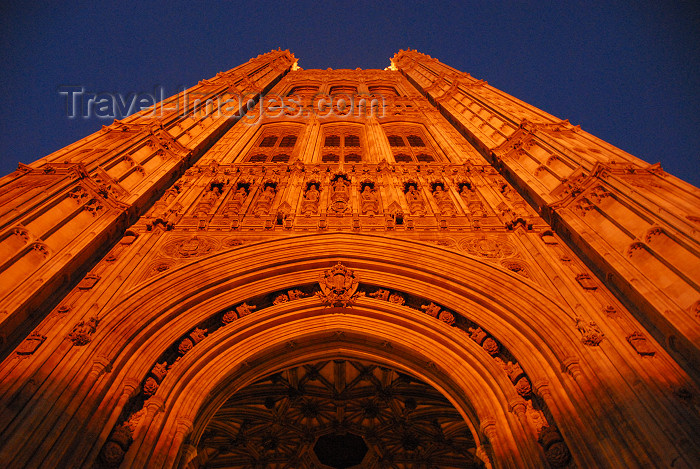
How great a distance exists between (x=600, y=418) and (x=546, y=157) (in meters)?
8.23

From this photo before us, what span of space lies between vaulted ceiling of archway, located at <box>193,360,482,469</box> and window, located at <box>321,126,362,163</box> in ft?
26.4

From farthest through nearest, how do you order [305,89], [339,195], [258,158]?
[305,89] < [258,158] < [339,195]

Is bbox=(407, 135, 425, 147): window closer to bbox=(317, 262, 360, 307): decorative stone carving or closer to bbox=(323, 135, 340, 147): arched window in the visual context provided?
bbox=(323, 135, 340, 147): arched window

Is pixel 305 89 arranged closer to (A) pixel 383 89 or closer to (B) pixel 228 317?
(A) pixel 383 89

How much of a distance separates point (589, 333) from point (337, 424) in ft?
30.2

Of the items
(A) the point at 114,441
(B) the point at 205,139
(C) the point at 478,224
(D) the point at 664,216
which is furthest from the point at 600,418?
(B) the point at 205,139

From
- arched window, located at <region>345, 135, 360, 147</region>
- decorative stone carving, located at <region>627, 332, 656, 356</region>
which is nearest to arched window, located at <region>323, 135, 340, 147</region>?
arched window, located at <region>345, 135, 360, 147</region>

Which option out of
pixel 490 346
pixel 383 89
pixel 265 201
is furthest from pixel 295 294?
pixel 383 89

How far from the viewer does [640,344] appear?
7504 millimetres

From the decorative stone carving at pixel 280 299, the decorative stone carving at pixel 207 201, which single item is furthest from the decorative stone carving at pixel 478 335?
the decorative stone carving at pixel 207 201

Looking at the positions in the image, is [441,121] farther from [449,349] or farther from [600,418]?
[600,418]

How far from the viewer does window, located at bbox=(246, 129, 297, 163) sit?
18266 millimetres

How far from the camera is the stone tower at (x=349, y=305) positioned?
275 inches

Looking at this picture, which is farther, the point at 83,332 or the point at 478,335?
the point at 478,335
